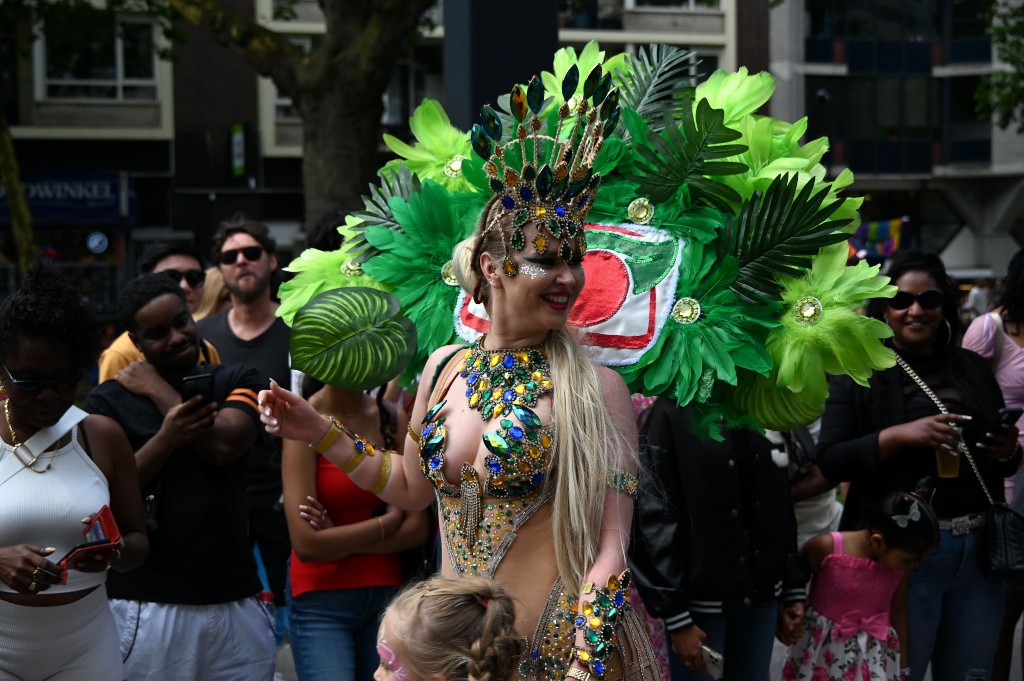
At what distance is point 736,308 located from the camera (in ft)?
9.77

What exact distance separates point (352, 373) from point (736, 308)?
1.00 m

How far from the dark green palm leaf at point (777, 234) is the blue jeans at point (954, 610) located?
1.71m

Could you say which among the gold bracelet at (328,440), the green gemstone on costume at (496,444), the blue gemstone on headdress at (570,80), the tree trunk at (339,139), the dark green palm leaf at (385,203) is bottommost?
the gold bracelet at (328,440)

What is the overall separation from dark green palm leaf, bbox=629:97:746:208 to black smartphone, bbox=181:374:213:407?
1426mm

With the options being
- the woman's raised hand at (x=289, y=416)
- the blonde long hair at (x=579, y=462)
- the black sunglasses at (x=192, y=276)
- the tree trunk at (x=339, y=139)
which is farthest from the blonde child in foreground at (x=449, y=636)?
the tree trunk at (x=339, y=139)

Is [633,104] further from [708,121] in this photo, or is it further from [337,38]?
[337,38]

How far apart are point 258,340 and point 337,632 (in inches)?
71.9

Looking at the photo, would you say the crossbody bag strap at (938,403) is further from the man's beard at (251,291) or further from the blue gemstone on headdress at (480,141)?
the man's beard at (251,291)

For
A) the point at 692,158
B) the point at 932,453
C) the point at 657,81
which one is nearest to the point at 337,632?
the point at 692,158

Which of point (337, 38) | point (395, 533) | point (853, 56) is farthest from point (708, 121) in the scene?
point (853, 56)

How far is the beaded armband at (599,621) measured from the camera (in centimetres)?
248

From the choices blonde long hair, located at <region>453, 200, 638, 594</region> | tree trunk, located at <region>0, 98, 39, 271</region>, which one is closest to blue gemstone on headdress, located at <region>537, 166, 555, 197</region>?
blonde long hair, located at <region>453, 200, 638, 594</region>

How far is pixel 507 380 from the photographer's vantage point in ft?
9.04

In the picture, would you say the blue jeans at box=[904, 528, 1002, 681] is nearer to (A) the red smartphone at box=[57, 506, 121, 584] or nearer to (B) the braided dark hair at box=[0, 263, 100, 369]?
(A) the red smartphone at box=[57, 506, 121, 584]
